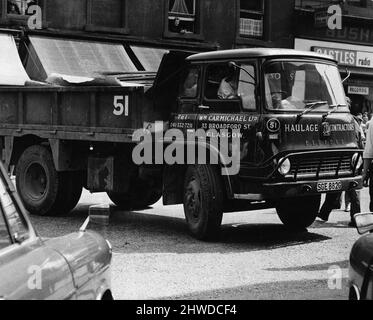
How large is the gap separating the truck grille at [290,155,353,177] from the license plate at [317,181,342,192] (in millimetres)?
128

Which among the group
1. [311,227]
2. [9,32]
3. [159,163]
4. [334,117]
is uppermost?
[9,32]

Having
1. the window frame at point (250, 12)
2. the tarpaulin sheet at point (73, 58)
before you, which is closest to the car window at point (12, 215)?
the tarpaulin sheet at point (73, 58)

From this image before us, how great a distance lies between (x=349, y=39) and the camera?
2669 cm

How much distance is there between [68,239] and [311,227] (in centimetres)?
761

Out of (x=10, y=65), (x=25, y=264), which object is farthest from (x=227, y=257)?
(x=10, y=65)

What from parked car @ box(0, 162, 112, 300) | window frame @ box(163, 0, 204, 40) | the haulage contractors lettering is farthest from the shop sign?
parked car @ box(0, 162, 112, 300)

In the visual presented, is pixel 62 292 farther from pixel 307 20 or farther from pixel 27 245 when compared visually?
pixel 307 20

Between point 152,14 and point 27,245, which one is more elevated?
point 152,14

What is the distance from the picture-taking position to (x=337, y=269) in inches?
302

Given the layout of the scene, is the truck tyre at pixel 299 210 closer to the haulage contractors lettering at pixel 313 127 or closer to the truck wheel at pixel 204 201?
the haulage contractors lettering at pixel 313 127

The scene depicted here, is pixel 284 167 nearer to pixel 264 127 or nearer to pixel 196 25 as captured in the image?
pixel 264 127

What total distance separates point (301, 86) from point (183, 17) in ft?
46.3

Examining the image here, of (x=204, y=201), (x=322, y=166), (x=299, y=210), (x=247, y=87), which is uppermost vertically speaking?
(x=247, y=87)
